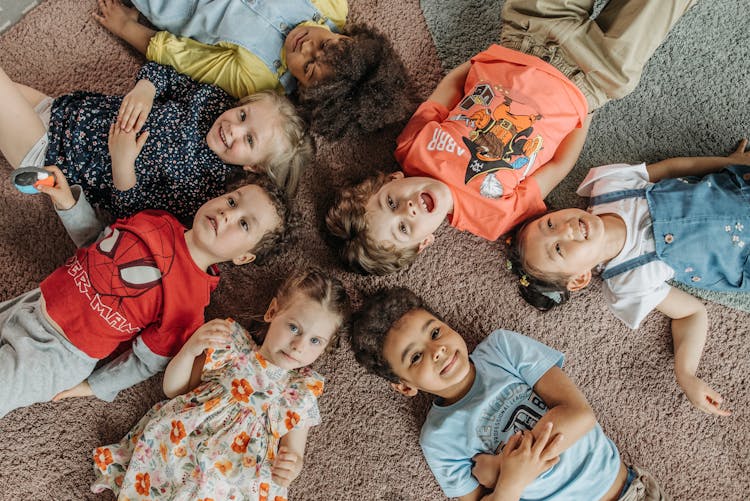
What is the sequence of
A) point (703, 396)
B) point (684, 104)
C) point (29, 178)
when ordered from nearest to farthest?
point (29, 178)
point (703, 396)
point (684, 104)

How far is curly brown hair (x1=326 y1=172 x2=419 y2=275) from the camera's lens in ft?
4.06

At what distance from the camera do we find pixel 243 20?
4.25 ft

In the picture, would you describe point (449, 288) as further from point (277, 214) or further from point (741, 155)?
point (741, 155)

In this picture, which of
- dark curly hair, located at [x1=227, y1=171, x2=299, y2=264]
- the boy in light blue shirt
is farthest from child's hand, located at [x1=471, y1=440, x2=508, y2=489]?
dark curly hair, located at [x1=227, y1=171, x2=299, y2=264]

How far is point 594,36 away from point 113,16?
1.20 m

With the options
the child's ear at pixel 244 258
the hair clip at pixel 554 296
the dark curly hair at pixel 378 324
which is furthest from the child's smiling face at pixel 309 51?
the hair clip at pixel 554 296

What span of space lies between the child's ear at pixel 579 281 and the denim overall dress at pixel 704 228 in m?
0.08

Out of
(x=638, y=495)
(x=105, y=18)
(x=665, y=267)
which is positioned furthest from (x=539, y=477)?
(x=105, y=18)

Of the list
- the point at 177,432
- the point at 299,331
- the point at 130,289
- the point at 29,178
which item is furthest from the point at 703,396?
the point at 29,178

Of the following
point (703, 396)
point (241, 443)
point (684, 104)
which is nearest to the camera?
point (241, 443)

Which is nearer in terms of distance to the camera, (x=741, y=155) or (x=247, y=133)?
(x=247, y=133)

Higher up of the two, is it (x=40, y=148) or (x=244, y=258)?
(x=40, y=148)

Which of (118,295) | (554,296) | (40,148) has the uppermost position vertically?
(40,148)

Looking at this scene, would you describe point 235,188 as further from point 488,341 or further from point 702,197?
point 702,197
